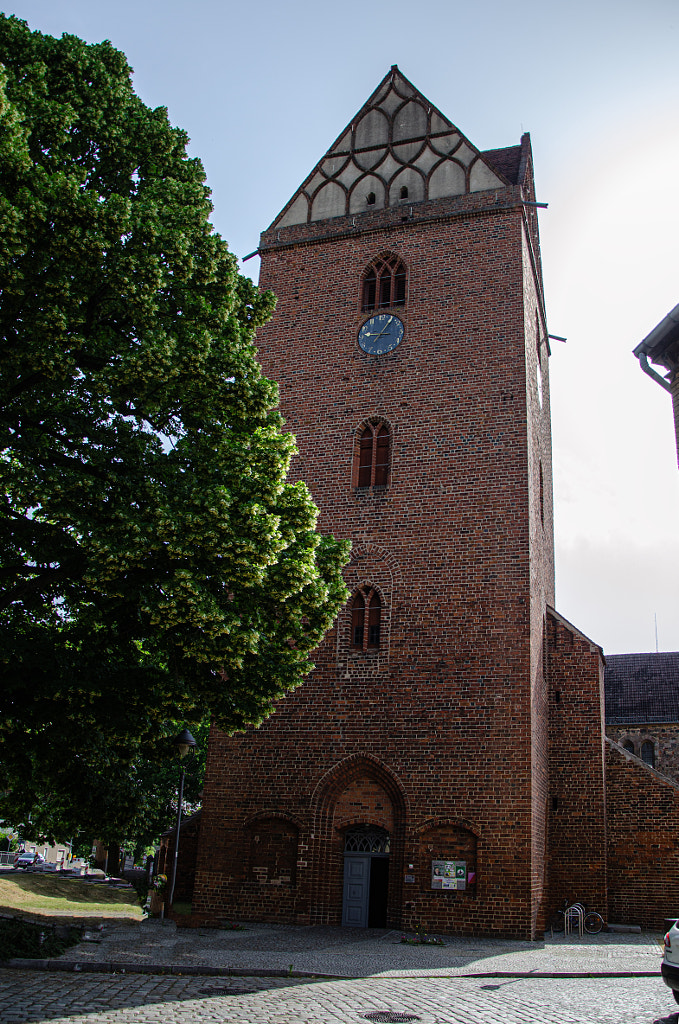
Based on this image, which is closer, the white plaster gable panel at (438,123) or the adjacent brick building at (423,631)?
the adjacent brick building at (423,631)

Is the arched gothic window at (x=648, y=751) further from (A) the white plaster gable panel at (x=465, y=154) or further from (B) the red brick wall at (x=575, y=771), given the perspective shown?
(A) the white plaster gable panel at (x=465, y=154)

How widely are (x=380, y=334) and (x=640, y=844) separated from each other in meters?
13.0

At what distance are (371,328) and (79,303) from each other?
11432mm

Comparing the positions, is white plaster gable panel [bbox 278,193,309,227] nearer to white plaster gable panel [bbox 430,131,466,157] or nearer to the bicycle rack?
white plaster gable panel [bbox 430,131,466,157]

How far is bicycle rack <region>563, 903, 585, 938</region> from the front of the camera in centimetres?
1647

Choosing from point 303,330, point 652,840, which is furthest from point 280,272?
point 652,840

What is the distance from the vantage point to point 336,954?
12.0 meters

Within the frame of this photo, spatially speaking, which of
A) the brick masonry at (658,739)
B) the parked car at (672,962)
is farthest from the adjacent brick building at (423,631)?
the brick masonry at (658,739)

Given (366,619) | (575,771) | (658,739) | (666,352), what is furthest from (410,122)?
(658,739)

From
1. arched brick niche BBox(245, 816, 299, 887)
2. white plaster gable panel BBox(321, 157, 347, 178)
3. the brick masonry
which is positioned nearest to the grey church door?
arched brick niche BBox(245, 816, 299, 887)

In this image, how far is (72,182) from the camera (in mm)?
9016

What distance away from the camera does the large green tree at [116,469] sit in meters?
9.09

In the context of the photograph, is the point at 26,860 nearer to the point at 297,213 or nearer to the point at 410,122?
the point at 297,213

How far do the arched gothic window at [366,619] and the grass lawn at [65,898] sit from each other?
710cm
